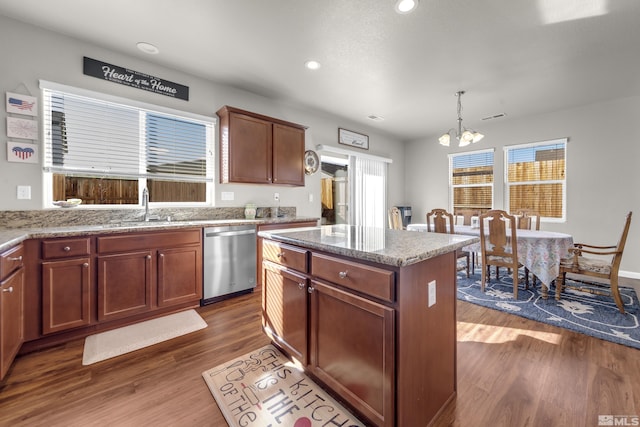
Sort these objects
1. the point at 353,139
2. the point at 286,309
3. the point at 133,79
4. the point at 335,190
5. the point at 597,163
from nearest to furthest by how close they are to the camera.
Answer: the point at 286,309, the point at 133,79, the point at 597,163, the point at 353,139, the point at 335,190

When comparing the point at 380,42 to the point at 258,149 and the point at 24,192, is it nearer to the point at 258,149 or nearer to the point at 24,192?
the point at 258,149

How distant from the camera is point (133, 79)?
2834 mm

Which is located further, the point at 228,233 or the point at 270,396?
the point at 228,233

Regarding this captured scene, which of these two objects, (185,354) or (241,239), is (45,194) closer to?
(241,239)

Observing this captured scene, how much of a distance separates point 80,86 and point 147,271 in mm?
1905

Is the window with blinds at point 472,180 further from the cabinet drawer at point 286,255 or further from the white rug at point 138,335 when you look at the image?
the white rug at point 138,335

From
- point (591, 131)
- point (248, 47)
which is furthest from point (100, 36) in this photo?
point (591, 131)

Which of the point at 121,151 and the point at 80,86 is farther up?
the point at 80,86

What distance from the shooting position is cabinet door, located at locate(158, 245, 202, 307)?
2.55 metres

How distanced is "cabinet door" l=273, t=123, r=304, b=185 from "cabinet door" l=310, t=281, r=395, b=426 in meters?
2.43

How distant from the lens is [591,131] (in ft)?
13.7

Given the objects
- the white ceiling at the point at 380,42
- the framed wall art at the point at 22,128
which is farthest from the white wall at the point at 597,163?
the framed wall art at the point at 22,128

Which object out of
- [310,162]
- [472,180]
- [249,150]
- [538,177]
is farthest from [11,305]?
[538,177]

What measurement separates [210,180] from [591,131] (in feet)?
19.0
